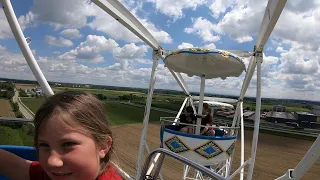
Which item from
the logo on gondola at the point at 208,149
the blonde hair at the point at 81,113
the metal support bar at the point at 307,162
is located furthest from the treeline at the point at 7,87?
the metal support bar at the point at 307,162

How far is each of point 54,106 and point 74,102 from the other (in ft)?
0.29

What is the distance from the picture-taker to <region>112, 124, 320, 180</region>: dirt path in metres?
31.2

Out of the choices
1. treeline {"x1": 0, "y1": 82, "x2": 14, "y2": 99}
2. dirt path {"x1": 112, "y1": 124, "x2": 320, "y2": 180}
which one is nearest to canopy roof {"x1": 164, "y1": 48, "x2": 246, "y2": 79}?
treeline {"x1": 0, "y1": 82, "x2": 14, "y2": 99}

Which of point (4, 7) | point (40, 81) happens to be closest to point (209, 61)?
point (40, 81)

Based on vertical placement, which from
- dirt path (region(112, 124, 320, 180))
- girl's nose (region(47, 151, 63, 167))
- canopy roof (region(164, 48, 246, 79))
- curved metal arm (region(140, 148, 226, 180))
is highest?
canopy roof (region(164, 48, 246, 79))

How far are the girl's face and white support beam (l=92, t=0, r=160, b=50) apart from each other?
400 cm

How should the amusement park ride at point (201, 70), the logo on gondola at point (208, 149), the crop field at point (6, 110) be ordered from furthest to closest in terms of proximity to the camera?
the crop field at point (6, 110) < the logo on gondola at point (208, 149) < the amusement park ride at point (201, 70)

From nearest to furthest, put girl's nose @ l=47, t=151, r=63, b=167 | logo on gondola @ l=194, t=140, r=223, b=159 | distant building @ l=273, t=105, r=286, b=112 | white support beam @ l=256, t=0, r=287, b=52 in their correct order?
girl's nose @ l=47, t=151, r=63, b=167 → white support beam @ l=256, t=0, r=287, b=52 → logo on gondola @ l=194, t=140, r=223, b=159 → distant building @ l=273, t=105, r=286, b=112

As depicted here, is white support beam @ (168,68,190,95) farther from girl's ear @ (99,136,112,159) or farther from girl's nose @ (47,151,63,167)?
girl's nose @ (47,151,63,167)

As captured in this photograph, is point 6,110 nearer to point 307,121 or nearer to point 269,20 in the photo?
point 269,20

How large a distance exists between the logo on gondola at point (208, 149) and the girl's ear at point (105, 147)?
5.61 m

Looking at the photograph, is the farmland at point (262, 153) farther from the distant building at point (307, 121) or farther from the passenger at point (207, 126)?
the distant building at point (307, 121)

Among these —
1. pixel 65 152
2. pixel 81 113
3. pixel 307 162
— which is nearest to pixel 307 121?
pixel 307 162

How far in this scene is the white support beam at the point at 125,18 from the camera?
5069mm
